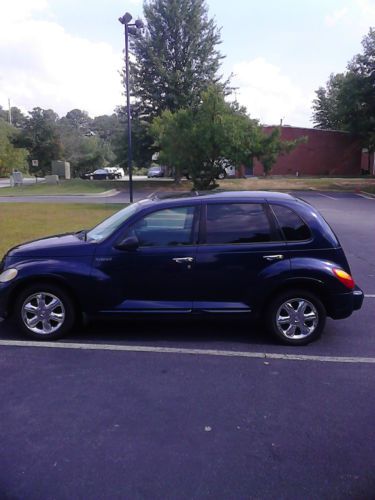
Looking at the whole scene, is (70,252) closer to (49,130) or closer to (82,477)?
(82,477)

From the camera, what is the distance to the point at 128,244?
4883 mm

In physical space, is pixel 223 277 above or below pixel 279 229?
below

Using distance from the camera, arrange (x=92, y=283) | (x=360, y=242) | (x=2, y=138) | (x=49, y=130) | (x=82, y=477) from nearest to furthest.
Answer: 1. (x=82, y=477)
2. (x=92, y=283)
3. (x=360, y=242)
4. (x=2, y=138)
5. (x=49, y=130)

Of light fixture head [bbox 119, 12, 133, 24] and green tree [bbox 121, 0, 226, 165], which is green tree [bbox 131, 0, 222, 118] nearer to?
green tree [bbox 121, 0, 226, 165]

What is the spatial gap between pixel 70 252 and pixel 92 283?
0.42m

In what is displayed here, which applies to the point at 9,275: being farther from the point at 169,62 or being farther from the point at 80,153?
the point at 80,153

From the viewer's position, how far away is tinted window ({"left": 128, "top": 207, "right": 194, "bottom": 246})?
499cm

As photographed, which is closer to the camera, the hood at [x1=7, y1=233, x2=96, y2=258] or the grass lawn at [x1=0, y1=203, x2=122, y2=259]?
the hood at [x1=7, y1=233, x2=96, y2=258]

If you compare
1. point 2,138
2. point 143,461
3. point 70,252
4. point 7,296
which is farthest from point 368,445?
point 2,138

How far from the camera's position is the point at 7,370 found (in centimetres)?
428

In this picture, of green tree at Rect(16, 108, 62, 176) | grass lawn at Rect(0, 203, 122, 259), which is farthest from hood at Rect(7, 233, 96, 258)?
green tree at Rect(16, 108, 62, 176)

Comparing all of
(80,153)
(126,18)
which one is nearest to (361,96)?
(126,18)

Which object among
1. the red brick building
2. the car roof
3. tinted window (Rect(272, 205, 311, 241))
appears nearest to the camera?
tinted window (Rect(272, 205, 311, 241))

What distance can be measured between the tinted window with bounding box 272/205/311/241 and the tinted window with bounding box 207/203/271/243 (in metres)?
0.15
